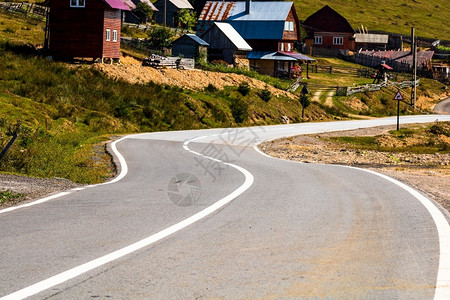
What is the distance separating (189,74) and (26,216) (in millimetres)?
39941

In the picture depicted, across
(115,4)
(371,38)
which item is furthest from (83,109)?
(371,38)

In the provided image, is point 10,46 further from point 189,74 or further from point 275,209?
Answer: point 275,209

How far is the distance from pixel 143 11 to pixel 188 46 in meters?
37.6

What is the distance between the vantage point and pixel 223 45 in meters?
72.9

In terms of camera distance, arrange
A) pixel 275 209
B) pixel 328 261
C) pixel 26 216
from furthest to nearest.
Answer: pixel 275 209 → pixel 26 216 → pixel 328 261

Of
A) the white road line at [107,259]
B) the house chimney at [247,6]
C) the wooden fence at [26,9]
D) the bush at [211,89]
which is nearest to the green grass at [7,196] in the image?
the white road line at [107,259]

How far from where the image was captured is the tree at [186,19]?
106m

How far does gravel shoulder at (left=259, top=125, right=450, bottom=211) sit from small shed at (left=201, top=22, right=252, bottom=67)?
130 feet

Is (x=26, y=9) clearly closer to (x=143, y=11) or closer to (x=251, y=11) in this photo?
(x=251, y=11)

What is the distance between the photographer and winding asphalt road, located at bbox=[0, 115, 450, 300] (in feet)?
18.0

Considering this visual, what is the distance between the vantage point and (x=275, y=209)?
9641mm

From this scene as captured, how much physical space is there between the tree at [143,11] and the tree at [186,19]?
618 centimetres

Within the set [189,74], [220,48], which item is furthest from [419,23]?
[189,74]

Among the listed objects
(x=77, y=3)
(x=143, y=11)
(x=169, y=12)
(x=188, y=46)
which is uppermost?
(x=169, y=12)
